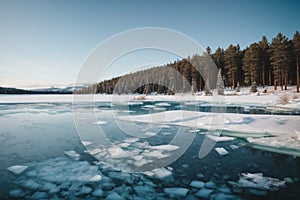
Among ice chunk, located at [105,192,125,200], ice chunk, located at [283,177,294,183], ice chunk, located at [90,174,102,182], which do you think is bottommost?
ice chunk, located at [283,177,294,183]

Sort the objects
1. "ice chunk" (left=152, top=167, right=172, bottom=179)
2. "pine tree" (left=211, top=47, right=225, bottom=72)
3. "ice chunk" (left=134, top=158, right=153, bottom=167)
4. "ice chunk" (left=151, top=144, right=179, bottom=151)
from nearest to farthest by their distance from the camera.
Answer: "ice chunk" (left=152, top=167, right=172, bottom=179)
"ice chunk" (left=134, top=158, right=153, bottom=167)
"ice chunk" (left=151, top=144, right=179, bottom=151)
"pine tree" (left=211, top=47, right=225, bottom=72)

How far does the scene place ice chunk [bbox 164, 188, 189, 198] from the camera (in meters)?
3.34

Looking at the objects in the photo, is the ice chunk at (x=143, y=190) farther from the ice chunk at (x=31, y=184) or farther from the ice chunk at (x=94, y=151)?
the ice chunk at (x=94, y=151)

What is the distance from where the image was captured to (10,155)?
5418 millimetres

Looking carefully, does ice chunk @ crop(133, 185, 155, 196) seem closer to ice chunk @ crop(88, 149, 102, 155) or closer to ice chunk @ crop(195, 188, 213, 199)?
ice chunk @ crop(195, 188, 213, 199)

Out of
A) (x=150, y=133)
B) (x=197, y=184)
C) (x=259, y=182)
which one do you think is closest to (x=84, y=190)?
(x=197, y=184)

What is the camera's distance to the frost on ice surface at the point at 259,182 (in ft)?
11.7

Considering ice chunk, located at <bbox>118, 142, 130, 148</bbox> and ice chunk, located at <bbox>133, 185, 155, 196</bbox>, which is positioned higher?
ice chunk, located at <bbox>118, 142, 130, 148</bbox>

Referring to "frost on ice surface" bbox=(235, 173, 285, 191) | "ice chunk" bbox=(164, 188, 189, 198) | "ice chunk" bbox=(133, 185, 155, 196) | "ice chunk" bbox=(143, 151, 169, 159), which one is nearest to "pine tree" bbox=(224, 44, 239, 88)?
"ice chunk" bbox=(143, 151, 169, 159)

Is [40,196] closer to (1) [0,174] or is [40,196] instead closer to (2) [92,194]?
(2) [92,194]

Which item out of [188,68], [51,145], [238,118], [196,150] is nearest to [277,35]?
[188,68]

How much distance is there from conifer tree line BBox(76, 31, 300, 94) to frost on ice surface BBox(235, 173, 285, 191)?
102 ft

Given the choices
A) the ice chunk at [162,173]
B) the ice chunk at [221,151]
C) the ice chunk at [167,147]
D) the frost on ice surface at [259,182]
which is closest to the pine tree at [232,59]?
the ice chunk at [221,151]

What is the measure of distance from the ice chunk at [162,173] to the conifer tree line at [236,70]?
3192 cm
